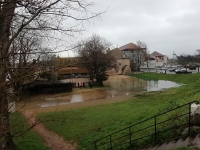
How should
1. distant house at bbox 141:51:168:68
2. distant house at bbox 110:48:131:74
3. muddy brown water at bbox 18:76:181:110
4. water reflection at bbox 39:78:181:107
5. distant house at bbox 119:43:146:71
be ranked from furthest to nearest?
distant house at bbox 141:51:168:68
distant house at bbox 119:43:146:71
distant house at bbox 110:48:131:74
water reflection at bbox 39:78:181:107
muddy brown water at bbox 18:76:181:110

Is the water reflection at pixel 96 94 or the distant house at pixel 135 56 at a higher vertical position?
the distant house at pixel 135 56

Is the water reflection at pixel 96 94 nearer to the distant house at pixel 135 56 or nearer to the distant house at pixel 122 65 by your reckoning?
the distant house at pixel 122 65

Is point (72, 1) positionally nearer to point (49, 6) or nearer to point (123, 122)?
point (49, 6)

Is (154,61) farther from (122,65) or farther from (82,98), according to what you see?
(82,98)

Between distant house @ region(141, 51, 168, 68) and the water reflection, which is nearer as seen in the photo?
the water reflection

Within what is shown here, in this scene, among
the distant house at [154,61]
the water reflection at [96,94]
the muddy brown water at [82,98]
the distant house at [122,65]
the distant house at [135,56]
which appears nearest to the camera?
the muddy brown water at [82,98]

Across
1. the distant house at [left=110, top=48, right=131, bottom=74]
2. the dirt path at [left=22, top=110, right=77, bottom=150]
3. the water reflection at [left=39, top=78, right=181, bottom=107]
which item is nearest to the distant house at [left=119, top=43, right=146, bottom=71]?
the distant house at [left=110, top=48, right=131, bottom=74]

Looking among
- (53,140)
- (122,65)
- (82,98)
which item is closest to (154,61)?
(122,65)

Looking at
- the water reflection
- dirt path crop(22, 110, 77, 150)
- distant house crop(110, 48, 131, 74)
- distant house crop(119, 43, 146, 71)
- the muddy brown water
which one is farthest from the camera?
distant house crop(119, 43, 146, 71)

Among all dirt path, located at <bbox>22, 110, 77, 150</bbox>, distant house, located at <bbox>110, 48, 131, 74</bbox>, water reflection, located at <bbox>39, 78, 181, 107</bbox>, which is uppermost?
distant house, located at <bbox>110, 48, 131, 74</bbox>

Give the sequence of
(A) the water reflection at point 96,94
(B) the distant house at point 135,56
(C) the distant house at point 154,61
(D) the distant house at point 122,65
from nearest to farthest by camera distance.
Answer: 1. (A) the water reflection at point 96,94
2. (D) the distant house at point 122,65
3. (B) the distant house at point 135,56
4. (C) the distant house at point 154,61

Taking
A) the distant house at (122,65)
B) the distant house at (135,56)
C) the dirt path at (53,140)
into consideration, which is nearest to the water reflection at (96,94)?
the dirt path at (53,140)

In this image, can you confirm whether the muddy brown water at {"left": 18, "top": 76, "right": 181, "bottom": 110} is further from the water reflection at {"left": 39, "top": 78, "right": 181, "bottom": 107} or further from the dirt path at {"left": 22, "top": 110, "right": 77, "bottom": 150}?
the dirt path at {"left": 22, "top": 110, "right": 77, "bottom": 150}

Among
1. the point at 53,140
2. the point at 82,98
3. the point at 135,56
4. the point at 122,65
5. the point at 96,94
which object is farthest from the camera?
the point at 135,56
